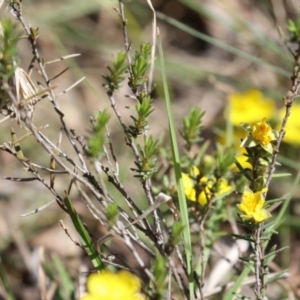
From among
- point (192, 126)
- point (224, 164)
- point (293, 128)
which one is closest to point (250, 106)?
point (293, 128)

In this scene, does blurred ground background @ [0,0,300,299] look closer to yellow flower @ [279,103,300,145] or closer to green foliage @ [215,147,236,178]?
yellow flower @ [279,103,300,145]

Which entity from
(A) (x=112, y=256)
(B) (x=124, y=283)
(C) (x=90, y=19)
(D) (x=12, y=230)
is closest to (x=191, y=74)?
(C) (x=90, y=19)

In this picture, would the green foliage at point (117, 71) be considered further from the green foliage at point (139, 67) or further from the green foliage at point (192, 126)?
the green foliage at point (192, 126)

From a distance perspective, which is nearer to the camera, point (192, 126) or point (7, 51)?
point (7, 51)

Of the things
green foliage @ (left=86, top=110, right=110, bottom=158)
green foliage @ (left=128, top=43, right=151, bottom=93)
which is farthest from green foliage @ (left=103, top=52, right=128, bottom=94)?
green foliage @ (left=86, top=110, right=110, bottom=158)

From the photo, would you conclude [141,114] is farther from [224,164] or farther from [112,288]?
[112,288]
